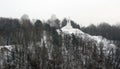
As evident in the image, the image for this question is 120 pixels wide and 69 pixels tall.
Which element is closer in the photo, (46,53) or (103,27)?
Answer: (46,53)

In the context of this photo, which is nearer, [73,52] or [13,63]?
[13,63]

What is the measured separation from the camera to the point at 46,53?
3869 cm

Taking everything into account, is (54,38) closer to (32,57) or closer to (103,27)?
(32,57)

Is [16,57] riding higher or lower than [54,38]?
lower

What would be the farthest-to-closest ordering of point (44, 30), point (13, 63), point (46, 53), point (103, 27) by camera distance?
point (103, 27) < point (44, 30) < point (46, 53) < point (13, 63)

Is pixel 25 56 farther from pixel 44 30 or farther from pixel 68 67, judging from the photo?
pixel 44 30

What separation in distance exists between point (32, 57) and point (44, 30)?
56.9ft

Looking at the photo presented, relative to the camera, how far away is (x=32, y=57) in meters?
37.2

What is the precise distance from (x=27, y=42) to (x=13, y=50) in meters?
4.76

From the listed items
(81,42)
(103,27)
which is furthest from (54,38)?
(103,27)

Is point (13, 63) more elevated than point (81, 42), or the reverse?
point (81, 42)

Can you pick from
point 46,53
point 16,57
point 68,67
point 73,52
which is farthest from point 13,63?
point 73,52

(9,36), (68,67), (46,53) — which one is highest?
(9,36)

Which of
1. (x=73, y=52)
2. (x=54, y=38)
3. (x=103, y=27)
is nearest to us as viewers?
(x=73, y=52)
